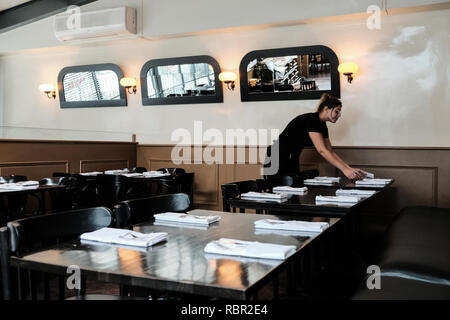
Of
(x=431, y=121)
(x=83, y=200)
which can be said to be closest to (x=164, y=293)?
(x=83, y=200)

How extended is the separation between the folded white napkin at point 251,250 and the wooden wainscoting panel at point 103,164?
537 cm

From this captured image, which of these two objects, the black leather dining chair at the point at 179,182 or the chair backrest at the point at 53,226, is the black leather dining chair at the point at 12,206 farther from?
the chair backrest at the point at 53,226

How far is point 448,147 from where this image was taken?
5445 mm

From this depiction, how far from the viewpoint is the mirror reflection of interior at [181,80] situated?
6.96m

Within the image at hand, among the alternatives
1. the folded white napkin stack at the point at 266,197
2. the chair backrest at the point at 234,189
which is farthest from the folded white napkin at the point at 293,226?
the chair backrest at the point at 234,189

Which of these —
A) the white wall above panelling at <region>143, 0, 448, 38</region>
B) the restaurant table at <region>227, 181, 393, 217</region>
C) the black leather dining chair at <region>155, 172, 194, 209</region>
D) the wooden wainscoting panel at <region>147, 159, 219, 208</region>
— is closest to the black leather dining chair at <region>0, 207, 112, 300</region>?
the restaurant table at <region>227, 181, 393, 217</region>

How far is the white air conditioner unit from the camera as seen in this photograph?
7.05 meters

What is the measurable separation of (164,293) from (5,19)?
24.9ft

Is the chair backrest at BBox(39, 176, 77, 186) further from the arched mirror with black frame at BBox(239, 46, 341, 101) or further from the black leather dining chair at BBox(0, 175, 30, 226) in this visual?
the arched mirror with black frame at BBox(239, 46, 341, 101)

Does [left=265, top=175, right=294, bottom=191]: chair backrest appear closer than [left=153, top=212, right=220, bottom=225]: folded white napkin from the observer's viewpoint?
No

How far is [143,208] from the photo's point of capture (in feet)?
7.45

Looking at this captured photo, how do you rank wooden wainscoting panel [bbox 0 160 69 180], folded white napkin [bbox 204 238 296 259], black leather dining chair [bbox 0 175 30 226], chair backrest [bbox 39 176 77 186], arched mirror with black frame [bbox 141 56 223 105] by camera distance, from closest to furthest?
folded white napkin [bbox 204 238 296 259], black leather dining chair [bbox 0 175 30 226], chair backrest [bbox 39 176 77 186], wooden wainscoting panel [bbox 0 160 69 180], arched mirror with black frame [bbox 141 56 223 105]

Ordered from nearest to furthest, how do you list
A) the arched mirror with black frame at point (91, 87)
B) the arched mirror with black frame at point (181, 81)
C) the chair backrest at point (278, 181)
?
the chair backrest at point (278, 181) < the arched mirror with black frame at point (181, 81) < the arched mirror with black frame at point (91, 87)

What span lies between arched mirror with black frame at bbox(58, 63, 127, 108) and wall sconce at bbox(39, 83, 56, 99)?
5.6 inches
